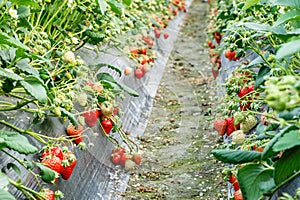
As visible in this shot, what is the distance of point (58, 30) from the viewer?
313cm

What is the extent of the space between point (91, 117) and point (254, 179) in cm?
127

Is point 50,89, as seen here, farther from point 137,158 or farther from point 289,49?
point 289,49

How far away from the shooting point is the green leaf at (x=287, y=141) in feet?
4.91

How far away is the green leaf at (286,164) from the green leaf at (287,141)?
5.0 inches

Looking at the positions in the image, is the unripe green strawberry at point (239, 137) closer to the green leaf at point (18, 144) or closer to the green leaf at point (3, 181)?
the green leaf at point (18, 144)

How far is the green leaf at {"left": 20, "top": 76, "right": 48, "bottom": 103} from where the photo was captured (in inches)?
78.7

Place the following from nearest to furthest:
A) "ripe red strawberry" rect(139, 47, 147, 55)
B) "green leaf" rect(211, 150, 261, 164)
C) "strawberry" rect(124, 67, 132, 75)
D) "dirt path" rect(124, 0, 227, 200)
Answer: "green leaf" rect(211, 150, 261, 164), "dirt path" rect(124, 0, 227, 200), "strawberry" rect(124, 67, 132, 75), "ripe red strawberry" rect(139, 47, 147, 55)

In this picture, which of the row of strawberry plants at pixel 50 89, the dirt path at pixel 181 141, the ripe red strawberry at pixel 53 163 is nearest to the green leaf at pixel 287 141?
the row of strawberry plants at pixel 50 89

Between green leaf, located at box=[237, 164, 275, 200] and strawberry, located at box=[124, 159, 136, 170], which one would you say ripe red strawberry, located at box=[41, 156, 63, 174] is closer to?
green leaf, located at box=[237, 164, 275, 200]

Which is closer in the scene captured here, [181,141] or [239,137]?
[239,137]

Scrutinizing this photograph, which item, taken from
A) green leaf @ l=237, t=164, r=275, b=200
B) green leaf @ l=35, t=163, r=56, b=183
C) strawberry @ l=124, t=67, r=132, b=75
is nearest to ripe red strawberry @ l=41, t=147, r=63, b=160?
green leaf @ l=35, t=163, r=56, b=183

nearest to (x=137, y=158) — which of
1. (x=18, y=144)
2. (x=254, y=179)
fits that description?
(x=18, y=144)

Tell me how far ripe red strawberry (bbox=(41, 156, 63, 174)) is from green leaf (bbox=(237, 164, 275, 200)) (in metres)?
0.73

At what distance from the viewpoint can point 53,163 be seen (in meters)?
2.18
